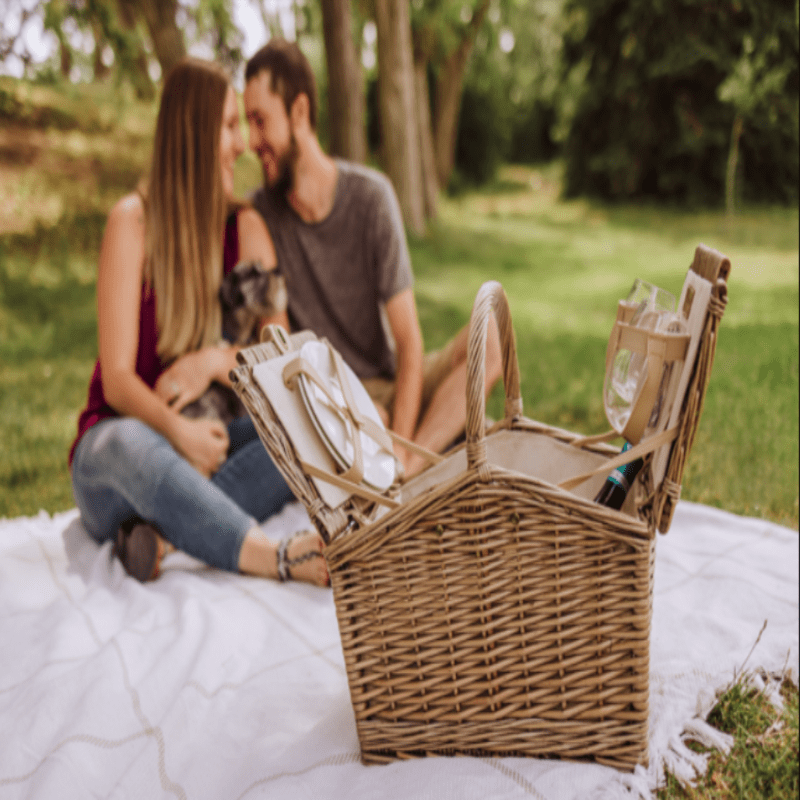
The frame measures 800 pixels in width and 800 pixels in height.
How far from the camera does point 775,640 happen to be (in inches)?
66.9

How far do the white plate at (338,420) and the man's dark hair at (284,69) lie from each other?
4.13ft

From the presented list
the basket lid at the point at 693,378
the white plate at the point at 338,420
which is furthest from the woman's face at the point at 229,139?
the basket lid at the point at 693,378

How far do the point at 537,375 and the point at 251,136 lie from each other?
2136mm

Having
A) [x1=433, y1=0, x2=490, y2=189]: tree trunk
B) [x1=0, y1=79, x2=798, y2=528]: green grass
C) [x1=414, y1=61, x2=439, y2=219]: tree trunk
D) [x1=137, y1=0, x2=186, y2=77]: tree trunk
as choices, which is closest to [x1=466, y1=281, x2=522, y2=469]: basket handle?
[x1=0, y1=79, x2=798, y2=528]: green grass

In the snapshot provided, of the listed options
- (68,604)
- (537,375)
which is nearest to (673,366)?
(68,604)

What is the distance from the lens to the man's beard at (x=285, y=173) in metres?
2.44

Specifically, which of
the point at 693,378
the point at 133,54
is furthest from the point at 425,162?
the point at 693,378

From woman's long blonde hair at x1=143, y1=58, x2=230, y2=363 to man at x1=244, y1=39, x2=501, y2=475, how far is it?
0.77 feet

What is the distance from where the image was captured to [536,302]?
5.82 meters

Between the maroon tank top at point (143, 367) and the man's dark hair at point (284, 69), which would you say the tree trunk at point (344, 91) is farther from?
the maroon tank top at point (143, 367)

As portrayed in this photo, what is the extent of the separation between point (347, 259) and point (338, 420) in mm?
1374

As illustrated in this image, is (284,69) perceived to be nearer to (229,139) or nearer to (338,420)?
(229,139)

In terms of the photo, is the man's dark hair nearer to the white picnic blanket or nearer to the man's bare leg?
the man's bare leg

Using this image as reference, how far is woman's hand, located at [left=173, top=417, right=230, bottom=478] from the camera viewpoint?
211 centimetres
